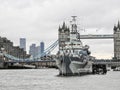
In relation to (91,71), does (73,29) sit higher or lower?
higher

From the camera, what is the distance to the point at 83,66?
14962 cm

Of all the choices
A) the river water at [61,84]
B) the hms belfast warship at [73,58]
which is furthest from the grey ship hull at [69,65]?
the river water at [61,84]

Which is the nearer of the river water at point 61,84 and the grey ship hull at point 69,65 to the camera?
the river water at point 61,84

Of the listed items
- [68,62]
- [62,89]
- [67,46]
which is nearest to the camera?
[62,89]

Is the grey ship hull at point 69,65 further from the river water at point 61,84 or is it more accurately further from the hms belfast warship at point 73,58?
the river water at point 61,84

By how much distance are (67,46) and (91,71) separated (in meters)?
17.6

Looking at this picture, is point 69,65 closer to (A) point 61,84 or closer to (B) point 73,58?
(B) point 73,58

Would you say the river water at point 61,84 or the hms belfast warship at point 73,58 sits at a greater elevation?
the hms belfast warship at point 73,58

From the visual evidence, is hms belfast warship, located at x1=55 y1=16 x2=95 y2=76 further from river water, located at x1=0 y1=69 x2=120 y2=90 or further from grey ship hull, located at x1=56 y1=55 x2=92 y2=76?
river water, located at x1=0 y1=69 x2=120 y2=90

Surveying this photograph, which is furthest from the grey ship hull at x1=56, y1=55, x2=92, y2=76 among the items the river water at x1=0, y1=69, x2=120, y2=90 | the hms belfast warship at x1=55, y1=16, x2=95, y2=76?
the river water at x1=0, y1=69, x2=120, y2=90

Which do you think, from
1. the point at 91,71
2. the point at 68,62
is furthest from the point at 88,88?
the point at 91,71

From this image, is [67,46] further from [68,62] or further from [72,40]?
[68,62]

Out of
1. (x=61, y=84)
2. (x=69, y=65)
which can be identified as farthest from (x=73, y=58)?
(x=61, y=84)

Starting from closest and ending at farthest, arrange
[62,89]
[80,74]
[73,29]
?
[62,89] < [80,74] < [73,29]
